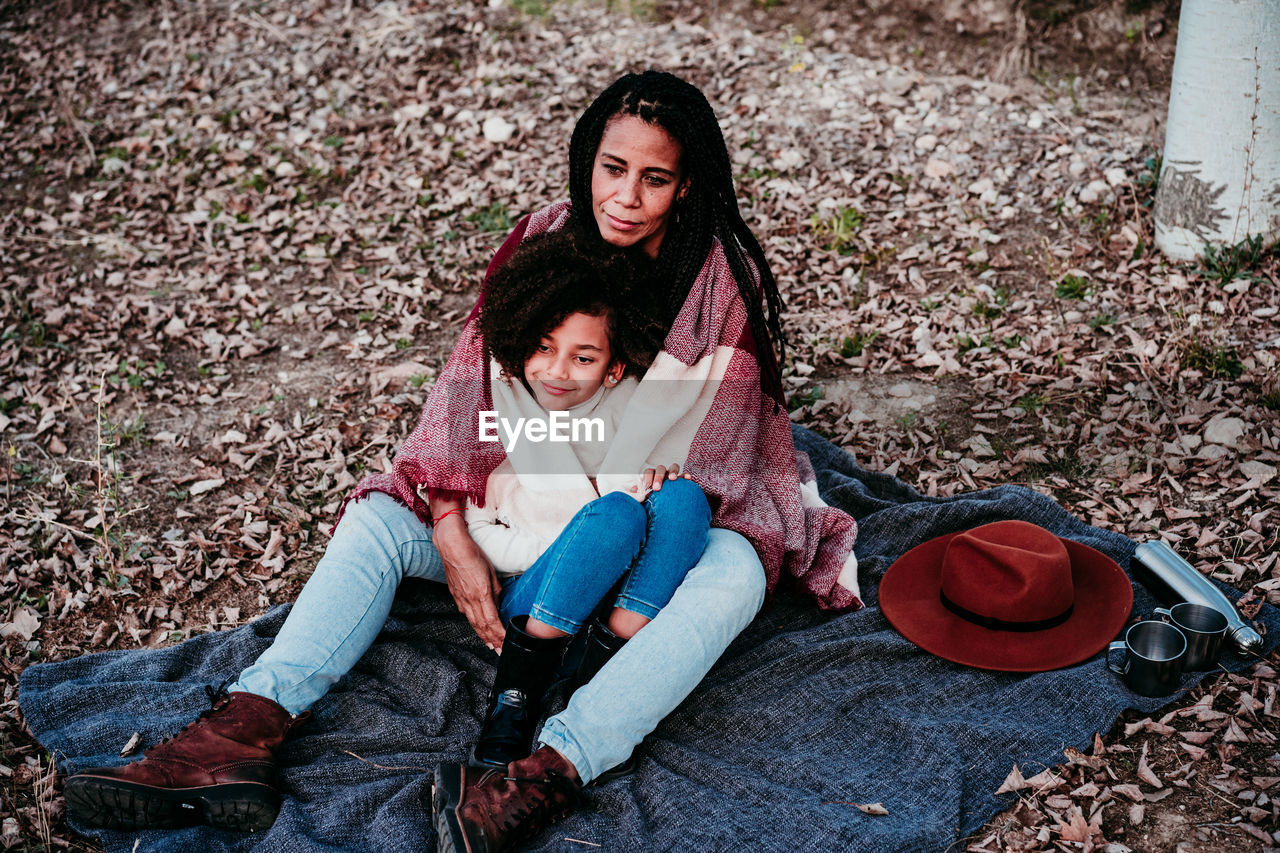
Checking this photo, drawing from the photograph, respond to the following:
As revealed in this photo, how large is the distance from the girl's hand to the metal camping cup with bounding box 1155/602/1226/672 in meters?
1.90

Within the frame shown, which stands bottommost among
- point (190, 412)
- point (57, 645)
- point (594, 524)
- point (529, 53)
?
point (57, 645)

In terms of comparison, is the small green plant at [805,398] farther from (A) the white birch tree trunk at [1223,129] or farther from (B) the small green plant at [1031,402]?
(A) the white birch tree trunk at [1223,129]

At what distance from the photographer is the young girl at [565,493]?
3.48 metres

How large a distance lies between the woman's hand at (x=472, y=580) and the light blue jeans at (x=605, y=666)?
16 centimetres

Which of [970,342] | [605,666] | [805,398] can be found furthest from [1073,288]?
[605,666]

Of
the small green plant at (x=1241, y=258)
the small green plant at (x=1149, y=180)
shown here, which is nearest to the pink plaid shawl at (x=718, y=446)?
the small green plant at (x=1241, y=258)

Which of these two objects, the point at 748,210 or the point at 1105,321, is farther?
the point at 748,210

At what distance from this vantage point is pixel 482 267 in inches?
280

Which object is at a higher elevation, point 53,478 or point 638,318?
point 638,318

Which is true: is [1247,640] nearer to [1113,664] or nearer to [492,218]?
[1113,664]

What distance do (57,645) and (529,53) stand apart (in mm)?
6282

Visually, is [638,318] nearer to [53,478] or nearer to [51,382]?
[53,478]

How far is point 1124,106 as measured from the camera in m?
7.39

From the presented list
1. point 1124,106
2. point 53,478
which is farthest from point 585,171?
point 1124,106
